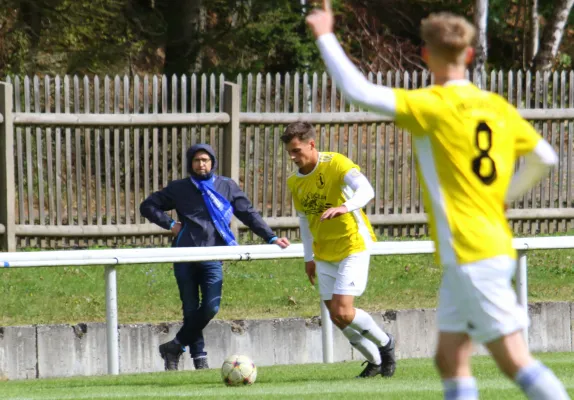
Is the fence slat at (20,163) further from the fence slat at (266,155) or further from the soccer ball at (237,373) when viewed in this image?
the soccer ball at (237,373)

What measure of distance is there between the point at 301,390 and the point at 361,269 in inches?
44.7

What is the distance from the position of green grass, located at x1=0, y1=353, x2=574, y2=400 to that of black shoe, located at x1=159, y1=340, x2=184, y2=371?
42cm

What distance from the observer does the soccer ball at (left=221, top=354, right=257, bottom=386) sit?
8.04 metres

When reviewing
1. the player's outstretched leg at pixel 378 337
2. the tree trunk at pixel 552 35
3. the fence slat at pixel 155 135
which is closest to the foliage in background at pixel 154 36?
the tree trunk at pixel 552 35

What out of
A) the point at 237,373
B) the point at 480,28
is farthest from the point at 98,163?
the point at 480,28

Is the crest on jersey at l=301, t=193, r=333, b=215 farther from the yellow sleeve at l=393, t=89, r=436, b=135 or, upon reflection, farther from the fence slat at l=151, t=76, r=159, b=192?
the fence slat at l=151, t=76, r=159, b=192

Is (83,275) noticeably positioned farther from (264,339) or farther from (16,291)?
(264,339)

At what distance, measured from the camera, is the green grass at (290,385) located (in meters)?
7.27

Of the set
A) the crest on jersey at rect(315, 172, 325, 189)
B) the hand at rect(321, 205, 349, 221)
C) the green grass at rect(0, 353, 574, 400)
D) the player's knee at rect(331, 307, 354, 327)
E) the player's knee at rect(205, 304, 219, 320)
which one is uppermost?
the crest on jersey at rect(315, 172, 325, 189)

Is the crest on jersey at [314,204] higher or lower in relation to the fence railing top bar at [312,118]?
lower

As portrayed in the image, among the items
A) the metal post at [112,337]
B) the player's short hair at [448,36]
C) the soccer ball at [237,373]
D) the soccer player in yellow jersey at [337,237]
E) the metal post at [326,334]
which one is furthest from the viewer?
the metal post at [326,334]

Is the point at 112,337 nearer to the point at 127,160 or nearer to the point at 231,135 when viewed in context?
the point at 127,160

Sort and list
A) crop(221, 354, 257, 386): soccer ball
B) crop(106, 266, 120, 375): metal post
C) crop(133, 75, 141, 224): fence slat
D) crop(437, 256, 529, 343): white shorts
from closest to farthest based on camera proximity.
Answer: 1. crop(437, 256, 529, 343): white shorts
2. crop(221, 354, 257, 386): soccer ball
3. crop(106, 266, 120, 375): metal post
4. crop(133, 75, 141, 224): fence slat

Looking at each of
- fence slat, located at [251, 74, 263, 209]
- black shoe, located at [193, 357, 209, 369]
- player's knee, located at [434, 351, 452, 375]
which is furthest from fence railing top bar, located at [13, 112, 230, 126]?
player's knee, located at [434, 351, 452, 375]
